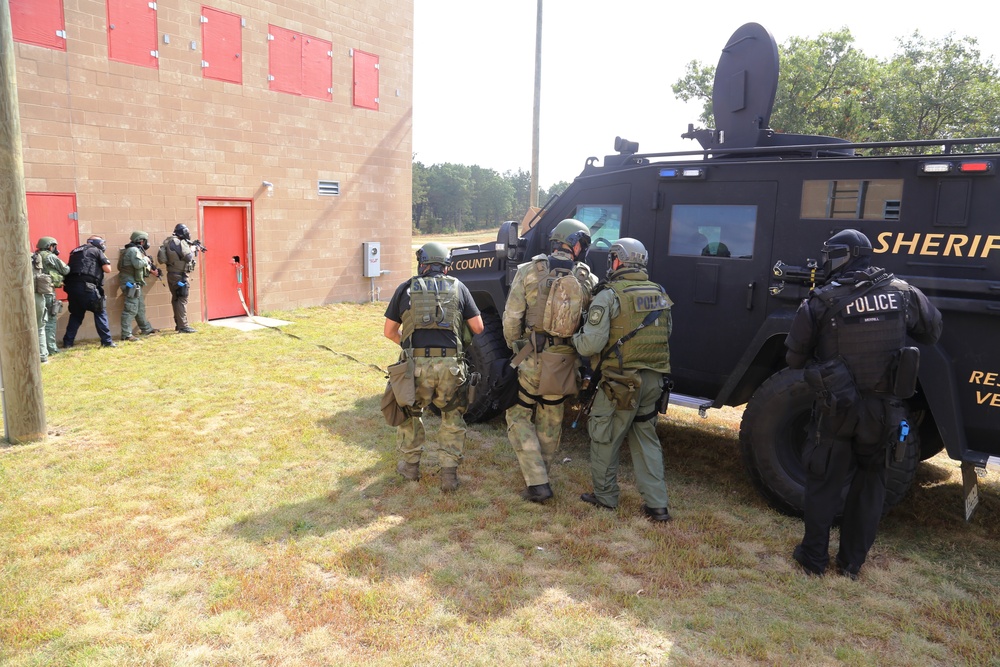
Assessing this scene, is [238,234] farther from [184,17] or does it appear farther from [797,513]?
[797,513]

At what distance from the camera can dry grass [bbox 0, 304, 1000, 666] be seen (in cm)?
312

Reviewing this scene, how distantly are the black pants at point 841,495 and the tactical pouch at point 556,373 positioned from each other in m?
1.51

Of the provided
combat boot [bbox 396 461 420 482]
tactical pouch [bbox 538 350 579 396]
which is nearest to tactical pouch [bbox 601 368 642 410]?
tactical pouch [bbox 538 350 579 396]

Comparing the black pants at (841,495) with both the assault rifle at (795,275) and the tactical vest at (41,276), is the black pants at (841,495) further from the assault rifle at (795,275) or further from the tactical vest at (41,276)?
the tactical vest at (41,276)

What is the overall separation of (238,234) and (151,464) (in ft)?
23.9

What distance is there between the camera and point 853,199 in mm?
4355

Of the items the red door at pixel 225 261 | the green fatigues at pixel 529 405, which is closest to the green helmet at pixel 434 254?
the green fatigues at pixel 529 405

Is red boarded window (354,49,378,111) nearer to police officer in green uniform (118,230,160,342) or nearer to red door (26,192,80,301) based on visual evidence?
police officer in green uniform (118,230,160,342)

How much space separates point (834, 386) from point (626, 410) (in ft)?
4.09

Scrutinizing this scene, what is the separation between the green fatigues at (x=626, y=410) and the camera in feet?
14.4

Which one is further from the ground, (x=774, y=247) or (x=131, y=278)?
(x=774, y=247)

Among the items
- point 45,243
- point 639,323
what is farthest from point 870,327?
point 45,243

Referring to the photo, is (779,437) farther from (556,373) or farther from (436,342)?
(436,342)

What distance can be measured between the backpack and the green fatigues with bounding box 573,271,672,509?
12 cm
